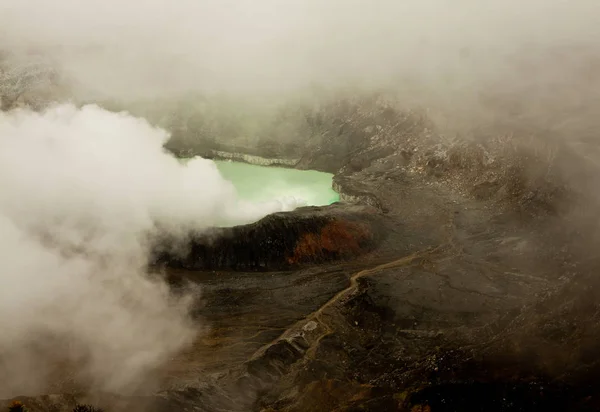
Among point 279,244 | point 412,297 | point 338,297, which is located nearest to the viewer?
point 412,297

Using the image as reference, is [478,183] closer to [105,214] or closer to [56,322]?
[105,214]

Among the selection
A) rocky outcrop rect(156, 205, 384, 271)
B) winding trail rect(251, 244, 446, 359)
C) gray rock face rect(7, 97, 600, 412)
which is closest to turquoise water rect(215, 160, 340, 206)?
gray rock face rect(7, 97, 600, 412)

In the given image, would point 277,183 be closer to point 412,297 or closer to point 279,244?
point 279,244

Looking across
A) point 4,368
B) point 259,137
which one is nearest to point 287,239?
point 4,368

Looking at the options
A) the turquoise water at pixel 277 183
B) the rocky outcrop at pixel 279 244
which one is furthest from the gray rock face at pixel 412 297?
the turquoise water at pixel 277 183

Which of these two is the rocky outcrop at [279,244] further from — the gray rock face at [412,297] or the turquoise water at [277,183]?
the turquoise water at [277,183]

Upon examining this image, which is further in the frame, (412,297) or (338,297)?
(338,297)

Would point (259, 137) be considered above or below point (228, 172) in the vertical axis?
above

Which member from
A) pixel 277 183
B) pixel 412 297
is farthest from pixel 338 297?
pixel 277 183
